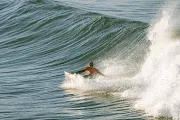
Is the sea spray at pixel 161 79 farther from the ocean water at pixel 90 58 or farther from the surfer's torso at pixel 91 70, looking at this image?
the surfer's torso at pixel 91 70

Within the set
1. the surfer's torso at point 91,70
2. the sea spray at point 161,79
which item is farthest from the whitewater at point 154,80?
the surfer's torso at point 91,70

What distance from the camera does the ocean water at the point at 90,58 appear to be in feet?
58.6

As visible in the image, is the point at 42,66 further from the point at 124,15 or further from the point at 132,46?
the point at 124,15

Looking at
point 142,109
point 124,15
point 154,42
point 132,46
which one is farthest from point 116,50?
point 142,109

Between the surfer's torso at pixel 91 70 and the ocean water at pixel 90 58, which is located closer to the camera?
the ocean water at pixel 90 58

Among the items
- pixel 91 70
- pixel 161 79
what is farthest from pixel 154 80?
pixel 91 70

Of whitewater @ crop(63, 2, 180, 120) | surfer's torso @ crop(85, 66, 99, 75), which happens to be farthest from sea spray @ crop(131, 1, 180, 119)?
surfer's torso @ crop(85, 66, 99, 75)

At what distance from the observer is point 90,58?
88.8ft

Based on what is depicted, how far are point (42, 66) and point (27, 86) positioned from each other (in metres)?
4.16

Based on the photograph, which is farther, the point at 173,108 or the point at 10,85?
the point at 10,85

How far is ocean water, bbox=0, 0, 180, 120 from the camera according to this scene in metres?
17.9

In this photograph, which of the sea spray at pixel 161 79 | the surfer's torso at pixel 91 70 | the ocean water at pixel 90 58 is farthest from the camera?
the surfer's torso at pixel 91 70

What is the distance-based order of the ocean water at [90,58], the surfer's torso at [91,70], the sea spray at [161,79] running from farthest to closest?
the surfer's torso at [91,70] → the ocean water at [90,58] → the sea spray at [161,79]

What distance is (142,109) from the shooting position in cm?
1733
